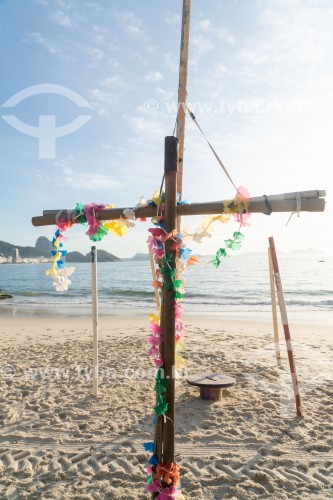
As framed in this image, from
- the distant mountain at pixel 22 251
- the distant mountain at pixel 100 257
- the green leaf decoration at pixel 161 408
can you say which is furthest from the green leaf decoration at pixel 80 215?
the distant mountain at pixel 22 251

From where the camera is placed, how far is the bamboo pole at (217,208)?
264 centimetres

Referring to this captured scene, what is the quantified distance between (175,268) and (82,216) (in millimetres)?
1021

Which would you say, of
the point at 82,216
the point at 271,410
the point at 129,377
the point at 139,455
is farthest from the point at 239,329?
the point at 82,216

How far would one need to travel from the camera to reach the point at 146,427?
16.4ft

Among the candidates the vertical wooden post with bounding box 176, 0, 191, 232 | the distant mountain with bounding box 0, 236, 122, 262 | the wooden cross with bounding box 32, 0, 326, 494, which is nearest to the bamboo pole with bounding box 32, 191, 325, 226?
the wooden cross with bounding box 32, 0, 326, 494

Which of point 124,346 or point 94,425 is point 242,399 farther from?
point 124,346

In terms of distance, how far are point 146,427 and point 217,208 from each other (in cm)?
353

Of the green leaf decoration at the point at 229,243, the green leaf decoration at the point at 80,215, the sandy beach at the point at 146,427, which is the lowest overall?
the sandy beach at the point at 146,427

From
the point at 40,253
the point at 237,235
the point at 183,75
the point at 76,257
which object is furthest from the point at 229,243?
the point at 40,253

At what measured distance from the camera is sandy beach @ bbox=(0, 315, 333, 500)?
3.74m

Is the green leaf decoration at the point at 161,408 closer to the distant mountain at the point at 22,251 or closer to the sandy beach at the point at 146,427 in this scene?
the sandy beach at the point at 146,427

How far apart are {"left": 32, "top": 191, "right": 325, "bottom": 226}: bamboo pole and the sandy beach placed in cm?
266

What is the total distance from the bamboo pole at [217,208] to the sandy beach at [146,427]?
2.66 meters

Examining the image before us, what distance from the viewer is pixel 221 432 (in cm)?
483
